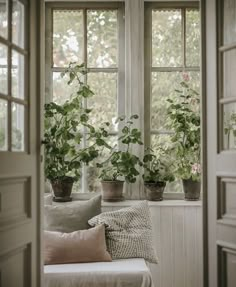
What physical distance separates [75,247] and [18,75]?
1483 millimetres

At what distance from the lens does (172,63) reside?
447 cm

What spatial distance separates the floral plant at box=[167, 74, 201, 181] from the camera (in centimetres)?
429

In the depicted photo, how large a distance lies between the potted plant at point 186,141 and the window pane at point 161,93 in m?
0.08

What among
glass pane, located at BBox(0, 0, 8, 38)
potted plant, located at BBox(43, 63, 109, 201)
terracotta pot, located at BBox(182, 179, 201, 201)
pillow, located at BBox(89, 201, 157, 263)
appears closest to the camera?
glass pane, located at BBox(0, 0, 8, 38)

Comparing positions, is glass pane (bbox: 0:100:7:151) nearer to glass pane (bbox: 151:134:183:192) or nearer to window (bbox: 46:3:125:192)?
window (bbox: 46:3:125:192)

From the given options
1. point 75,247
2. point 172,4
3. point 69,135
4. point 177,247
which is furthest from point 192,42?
point 75,247

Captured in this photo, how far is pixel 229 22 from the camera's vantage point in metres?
2.88

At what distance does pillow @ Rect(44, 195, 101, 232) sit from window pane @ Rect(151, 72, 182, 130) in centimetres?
98

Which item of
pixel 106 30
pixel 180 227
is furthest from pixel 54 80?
pixel 180 227

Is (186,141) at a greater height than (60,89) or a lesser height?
lesser

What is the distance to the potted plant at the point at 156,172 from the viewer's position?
4250 mm

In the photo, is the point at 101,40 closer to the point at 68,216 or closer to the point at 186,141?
the point at 186,141

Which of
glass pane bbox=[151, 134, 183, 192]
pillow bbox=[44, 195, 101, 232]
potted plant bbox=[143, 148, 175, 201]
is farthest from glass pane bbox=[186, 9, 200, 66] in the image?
pillow bbox=[44, 195, 101, 232]

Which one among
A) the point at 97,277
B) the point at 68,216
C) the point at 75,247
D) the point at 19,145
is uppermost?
the point at 19,145
